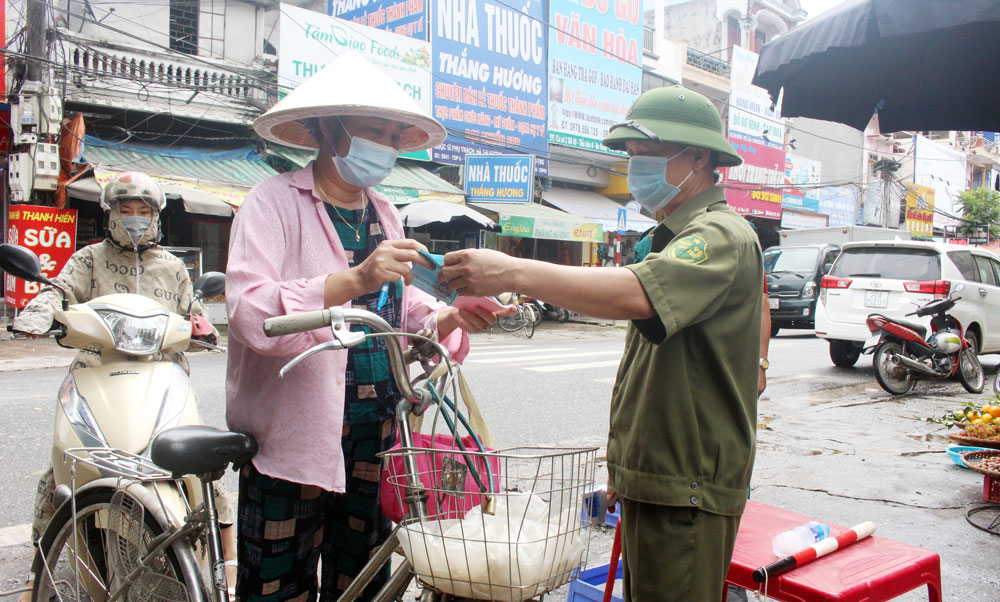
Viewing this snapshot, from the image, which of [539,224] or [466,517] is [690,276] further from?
[539,224]

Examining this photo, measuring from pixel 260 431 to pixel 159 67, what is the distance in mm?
11834

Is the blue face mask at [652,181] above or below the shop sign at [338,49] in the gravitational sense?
below

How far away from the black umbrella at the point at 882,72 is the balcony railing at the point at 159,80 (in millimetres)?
9917

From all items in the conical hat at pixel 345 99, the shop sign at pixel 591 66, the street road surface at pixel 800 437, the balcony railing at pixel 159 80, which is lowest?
the street road surface at pixel 800 437

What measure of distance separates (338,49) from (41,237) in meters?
6.06

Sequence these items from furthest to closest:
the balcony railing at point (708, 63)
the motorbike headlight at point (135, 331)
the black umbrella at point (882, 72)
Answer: the balcony railing at point (708, 63) < the black umbrella at point (882, 72) < the motorbike headlight at point (135, 331)

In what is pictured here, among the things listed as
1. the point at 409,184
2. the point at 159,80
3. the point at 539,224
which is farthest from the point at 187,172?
the point at 539,224

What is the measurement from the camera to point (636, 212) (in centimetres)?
1948

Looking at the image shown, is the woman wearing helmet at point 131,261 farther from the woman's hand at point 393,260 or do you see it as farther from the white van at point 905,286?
the white van at point 905,286

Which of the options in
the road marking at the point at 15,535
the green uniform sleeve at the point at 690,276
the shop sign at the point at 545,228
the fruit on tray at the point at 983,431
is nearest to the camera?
the green uniform sleeve at the point at 690,276

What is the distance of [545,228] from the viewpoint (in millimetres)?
15484

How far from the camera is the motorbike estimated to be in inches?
310

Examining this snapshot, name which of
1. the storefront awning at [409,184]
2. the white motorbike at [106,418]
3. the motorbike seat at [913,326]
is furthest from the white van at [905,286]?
the white motorbike at [106,418]

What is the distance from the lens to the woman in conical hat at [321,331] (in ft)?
5.35
